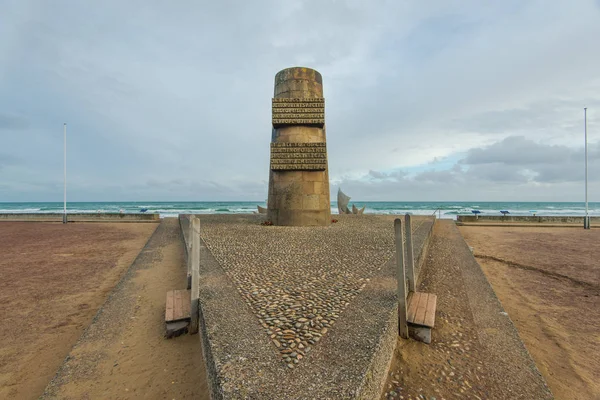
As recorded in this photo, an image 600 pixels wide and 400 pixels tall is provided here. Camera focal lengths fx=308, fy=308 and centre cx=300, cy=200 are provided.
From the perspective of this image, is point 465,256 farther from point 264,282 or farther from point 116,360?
point 116,360

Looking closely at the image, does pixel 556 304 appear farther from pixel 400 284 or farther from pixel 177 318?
pixel 177 318

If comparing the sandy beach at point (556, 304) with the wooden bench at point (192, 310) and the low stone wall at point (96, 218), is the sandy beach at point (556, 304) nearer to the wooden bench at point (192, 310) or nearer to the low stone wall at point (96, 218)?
the wooden bench at point (192, 310)

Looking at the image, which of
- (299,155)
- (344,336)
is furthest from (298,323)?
(299,155)

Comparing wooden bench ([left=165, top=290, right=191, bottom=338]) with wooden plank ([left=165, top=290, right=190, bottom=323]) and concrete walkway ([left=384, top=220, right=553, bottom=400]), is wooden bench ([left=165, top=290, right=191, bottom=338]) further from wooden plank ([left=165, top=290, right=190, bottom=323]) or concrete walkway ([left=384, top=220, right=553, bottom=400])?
concrete walkway ([left=384, top=220, right=553, bottom=400])

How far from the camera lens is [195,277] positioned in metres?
3.51

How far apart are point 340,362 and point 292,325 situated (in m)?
0.76

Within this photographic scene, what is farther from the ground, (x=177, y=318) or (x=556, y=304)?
(x=177, y=318)

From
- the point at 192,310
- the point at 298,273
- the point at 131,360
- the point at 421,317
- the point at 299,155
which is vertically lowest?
the point at 131,360

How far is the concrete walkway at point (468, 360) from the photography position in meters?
2.74

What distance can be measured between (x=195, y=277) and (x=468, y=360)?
306cm

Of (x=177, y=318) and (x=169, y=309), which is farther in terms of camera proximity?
(x=169, y=309)

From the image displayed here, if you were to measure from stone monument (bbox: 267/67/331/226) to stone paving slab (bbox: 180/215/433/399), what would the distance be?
511 centimetres

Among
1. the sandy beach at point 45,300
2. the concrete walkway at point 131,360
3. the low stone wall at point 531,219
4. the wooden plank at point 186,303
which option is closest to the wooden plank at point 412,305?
the concrete walkway at point 131,360

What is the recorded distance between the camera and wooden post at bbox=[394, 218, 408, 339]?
11.4ft
